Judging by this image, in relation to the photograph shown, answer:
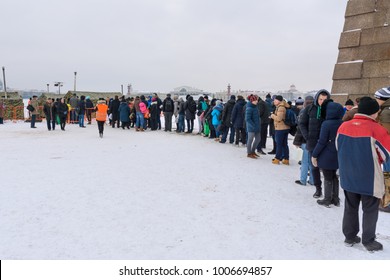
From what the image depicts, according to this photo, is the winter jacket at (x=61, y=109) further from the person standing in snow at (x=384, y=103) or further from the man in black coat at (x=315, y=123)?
the person standing in snow at (x=384, y=103)

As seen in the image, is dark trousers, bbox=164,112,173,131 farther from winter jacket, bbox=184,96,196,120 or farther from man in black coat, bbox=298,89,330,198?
man in black coat, bbox=298,89,330,198

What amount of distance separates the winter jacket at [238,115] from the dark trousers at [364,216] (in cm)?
681

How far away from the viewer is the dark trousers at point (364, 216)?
11.2ft

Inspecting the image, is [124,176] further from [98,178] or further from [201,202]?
[201,202]

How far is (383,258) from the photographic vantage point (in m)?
3.27

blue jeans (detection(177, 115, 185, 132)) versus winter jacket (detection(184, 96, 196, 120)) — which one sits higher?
winter jacket (detection(184, 96, 196, 120))

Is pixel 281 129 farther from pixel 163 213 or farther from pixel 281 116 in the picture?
pixel 163 213

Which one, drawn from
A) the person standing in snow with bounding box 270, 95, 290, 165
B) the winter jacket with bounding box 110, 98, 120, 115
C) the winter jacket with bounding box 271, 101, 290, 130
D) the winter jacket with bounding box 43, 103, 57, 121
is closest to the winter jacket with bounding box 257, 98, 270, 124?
the person standing in snow with bounding box 270, 95, 290, 165

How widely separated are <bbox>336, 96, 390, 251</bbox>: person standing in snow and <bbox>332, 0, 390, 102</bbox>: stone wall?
174 inches

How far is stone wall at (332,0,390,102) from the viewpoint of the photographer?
714 cm

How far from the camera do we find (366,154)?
11.0ft

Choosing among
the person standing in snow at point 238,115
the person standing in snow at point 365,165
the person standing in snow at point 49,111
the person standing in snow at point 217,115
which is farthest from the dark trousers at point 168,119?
the person standing in snow at point 365,165
